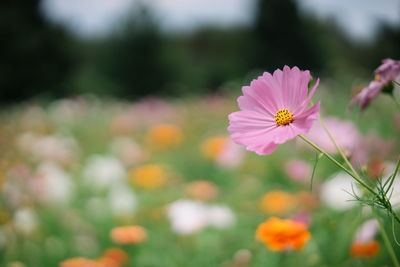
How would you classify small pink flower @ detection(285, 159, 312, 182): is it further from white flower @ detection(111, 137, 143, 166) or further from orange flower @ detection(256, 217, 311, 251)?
white flower @ detection(111, 137, 143, 166)

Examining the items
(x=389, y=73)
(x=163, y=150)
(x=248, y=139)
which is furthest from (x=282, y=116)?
(x=163, y=150)

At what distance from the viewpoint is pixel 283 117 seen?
0.42 meters

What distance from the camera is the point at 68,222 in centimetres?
127

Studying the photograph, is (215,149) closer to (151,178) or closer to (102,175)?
(151,178)

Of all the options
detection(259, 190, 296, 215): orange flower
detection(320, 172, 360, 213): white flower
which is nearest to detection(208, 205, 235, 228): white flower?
detection(259, 190, 296, 215): orange flower

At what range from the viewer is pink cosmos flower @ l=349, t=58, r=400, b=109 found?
1.57 feet

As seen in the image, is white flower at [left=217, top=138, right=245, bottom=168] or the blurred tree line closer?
white flower at [left=217, top=138, right=245, bottom=168]

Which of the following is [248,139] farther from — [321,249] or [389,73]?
[321,249]

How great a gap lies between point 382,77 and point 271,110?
21cm

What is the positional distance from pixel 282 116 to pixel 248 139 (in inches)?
2.3

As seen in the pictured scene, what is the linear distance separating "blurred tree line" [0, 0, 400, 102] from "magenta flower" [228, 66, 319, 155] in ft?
19.6

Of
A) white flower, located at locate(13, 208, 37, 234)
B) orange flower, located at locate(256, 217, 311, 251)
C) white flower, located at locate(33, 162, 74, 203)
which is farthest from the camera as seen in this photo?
white flower, located at locate(33, 162, 74, 203)

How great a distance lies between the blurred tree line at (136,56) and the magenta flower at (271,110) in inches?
235

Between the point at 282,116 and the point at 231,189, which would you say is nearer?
the point at 282,116
